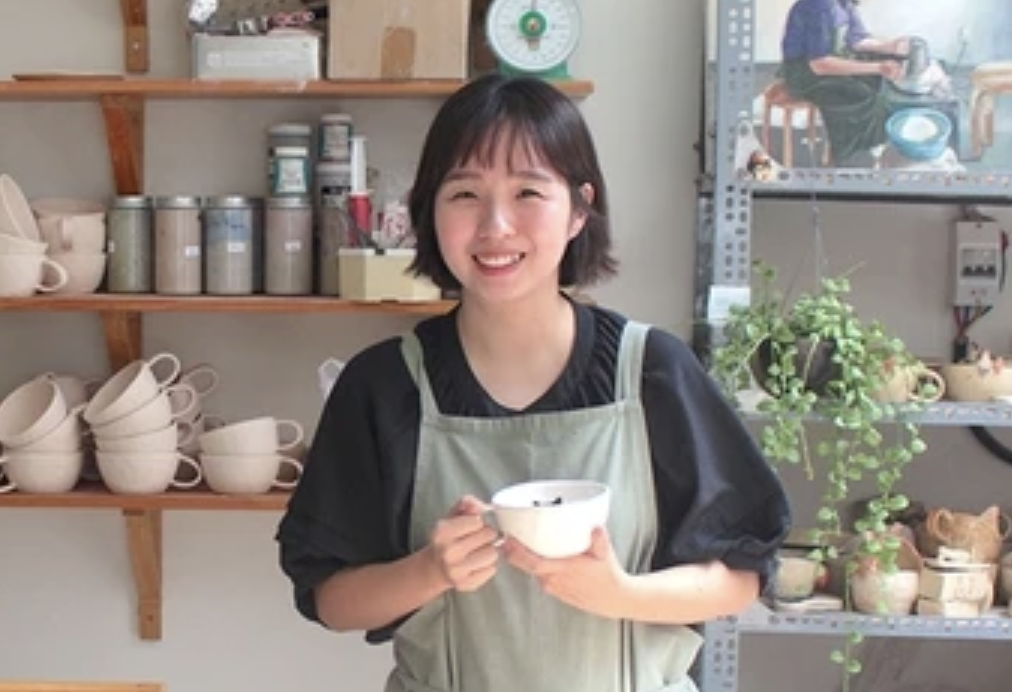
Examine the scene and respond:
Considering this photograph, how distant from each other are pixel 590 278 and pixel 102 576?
1473 mm

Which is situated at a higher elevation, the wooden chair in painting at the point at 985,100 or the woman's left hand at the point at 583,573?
the wooden chair in painting at the point at 985,100

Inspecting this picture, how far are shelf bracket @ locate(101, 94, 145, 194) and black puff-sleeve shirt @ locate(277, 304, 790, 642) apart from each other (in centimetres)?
118

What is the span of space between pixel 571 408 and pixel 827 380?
2.78ft

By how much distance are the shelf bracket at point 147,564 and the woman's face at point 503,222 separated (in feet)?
4.38

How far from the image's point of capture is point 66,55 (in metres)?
2.37

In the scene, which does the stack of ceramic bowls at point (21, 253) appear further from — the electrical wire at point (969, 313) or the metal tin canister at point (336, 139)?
the electrical wire at point (969, 313)

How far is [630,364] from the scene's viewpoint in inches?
48.7

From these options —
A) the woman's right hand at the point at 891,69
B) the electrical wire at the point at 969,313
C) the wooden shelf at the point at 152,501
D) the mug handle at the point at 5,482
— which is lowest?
the wooden shelf at the point at 152,501

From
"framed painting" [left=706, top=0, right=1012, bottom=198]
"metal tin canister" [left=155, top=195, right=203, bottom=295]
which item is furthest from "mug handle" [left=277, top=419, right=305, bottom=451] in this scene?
"framed painting" [left=706, top=0, right=1012, bottom=198]

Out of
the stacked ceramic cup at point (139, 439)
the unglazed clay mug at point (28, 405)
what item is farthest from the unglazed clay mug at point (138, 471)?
the unglazed clay mug at point (28, 405)

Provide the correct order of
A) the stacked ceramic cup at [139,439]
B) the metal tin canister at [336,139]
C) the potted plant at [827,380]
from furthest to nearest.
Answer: the metal tin canister at [336,139]
the stacked ceramic cup at [139,439]
the potted plant at [827,380]

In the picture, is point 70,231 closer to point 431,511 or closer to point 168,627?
point 168,627

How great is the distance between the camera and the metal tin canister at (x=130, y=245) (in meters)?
2.26

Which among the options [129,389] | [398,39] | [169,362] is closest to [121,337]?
[169,362]
